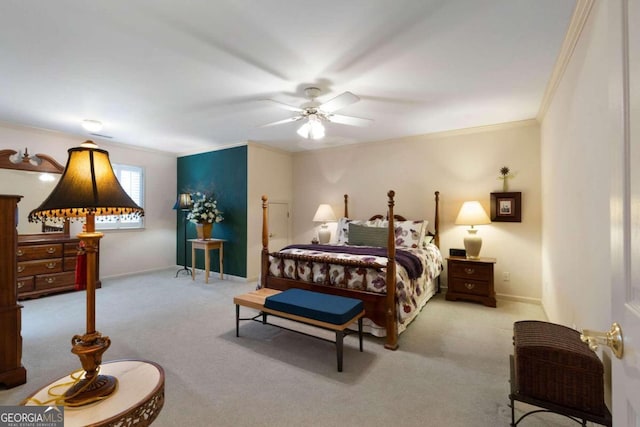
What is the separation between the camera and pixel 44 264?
4086mm

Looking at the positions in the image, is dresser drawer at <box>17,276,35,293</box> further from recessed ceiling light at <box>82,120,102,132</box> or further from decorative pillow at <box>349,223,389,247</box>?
decorative pillow at <box>349,223,389,247</box>

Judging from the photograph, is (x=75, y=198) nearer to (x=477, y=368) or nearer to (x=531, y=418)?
(x=531, y=418)

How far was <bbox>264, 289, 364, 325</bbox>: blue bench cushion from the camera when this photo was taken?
229 cm

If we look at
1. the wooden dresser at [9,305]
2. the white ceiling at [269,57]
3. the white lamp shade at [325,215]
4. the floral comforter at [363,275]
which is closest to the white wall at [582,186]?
the white ceiling at [269,57]

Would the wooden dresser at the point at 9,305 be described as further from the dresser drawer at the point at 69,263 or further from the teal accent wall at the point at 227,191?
the teal accent wall at the point at 227,191

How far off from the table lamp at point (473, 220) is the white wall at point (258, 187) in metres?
3.32

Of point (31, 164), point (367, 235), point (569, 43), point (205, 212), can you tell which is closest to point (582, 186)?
point (569, 43)

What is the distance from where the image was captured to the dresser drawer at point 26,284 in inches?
152

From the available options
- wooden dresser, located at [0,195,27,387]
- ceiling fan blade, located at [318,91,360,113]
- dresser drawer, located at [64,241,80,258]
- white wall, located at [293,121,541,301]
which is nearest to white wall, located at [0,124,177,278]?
dresser drawer, located at [64,241,80,258]

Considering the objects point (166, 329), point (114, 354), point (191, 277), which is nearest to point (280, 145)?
point (191, 277)

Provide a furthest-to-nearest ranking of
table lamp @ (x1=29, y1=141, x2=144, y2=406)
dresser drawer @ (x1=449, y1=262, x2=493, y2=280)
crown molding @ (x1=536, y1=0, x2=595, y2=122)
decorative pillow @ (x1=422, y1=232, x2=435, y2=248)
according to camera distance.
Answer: decorative pillow @ (x1=422, y1=232, x2=435, y2=248) → dresser drawer @ (x1=449, y1=262, x2=493, y2=280) → crown molding @ (x1=536, y1=0, x2=595, y2=122) → table lamp @ (x1=29, y1=141, x2=144, y2=406)

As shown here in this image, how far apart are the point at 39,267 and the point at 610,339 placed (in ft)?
19.0

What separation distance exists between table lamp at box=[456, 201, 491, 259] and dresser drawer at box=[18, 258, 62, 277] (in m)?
5.82

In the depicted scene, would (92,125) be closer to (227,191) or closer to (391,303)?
(227,191)
